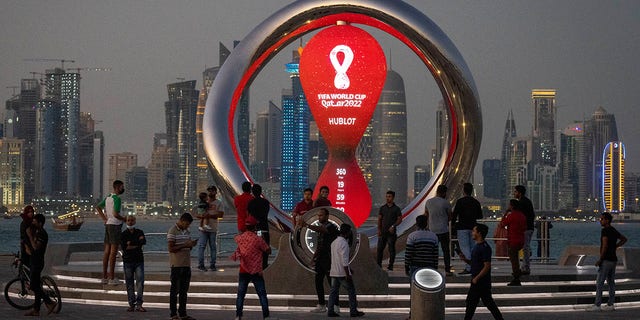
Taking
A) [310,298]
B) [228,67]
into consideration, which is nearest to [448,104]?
[228,67]

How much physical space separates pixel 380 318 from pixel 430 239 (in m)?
1.61

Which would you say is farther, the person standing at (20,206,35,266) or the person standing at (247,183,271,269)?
the person standing at (247,183,271,269)

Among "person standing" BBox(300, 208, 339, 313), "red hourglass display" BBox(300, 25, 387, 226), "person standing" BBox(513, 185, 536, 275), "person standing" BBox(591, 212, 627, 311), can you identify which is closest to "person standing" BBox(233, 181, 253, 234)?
"person standing" BBox(300, 208, 339, 313)

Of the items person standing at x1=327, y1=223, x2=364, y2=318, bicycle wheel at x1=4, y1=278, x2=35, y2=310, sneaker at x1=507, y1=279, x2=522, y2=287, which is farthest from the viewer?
sneaker at x1=507, y1=279, x2=522, y2=287

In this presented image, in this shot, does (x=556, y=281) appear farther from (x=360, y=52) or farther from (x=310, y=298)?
(x=360, y=52)

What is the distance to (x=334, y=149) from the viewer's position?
84.1 feet

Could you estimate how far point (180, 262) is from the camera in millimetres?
16828

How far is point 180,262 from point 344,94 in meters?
9.34

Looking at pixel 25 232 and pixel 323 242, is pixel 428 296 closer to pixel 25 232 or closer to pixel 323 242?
pixel 323 242

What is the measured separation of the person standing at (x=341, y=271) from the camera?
17.5 meters

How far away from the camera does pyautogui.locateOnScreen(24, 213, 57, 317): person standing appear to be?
1752cm

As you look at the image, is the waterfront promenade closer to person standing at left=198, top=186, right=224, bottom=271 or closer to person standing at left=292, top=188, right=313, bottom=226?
person standing at left=198, top=186, right=224, bottom=271

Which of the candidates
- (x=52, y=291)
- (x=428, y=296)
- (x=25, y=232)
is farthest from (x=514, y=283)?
(x=25, y=232)

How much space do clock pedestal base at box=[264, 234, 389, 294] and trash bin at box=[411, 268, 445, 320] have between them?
3.57 meters
